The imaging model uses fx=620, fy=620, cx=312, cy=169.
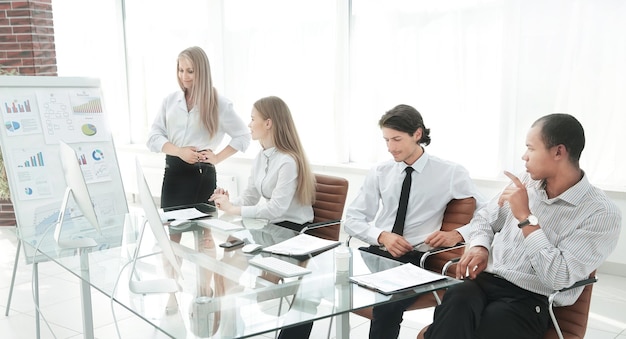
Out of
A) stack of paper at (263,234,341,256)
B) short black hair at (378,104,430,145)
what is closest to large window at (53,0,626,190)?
short black hair at (378,104,430,145)

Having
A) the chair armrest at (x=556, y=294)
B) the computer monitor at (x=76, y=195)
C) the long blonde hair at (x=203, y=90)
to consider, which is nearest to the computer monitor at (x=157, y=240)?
the computer monitor at (x=76, y=195)

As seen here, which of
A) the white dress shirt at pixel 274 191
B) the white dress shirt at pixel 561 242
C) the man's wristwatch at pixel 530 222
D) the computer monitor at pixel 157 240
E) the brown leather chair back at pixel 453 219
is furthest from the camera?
the white dress shirt at pixel 274 191

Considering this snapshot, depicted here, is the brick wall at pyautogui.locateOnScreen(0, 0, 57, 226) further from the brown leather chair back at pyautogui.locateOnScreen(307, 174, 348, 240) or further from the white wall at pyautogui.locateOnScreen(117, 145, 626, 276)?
the brown leather chair back at pyautogui.locateOnScreen(307, 174, 348, 240)

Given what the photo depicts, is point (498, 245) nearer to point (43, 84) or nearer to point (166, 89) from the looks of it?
point (43, 84)

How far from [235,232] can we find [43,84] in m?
1.88

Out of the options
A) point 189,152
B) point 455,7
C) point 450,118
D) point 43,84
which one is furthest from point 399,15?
point 43,84

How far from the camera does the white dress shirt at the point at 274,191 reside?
131 inches

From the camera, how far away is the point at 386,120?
300 cm

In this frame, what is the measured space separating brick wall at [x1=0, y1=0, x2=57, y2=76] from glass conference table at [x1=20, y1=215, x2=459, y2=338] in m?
3.85

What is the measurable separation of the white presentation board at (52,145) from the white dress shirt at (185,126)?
37 centimetres

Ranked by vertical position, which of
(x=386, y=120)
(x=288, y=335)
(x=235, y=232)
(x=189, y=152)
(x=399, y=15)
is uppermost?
(x=399, y=15)

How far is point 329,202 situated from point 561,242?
141 centimetres

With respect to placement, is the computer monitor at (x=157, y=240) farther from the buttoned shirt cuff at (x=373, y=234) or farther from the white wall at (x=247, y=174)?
the white wall at (x=247, y=174)

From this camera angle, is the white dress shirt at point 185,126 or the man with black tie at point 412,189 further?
the white dress shirt at point 185,126
